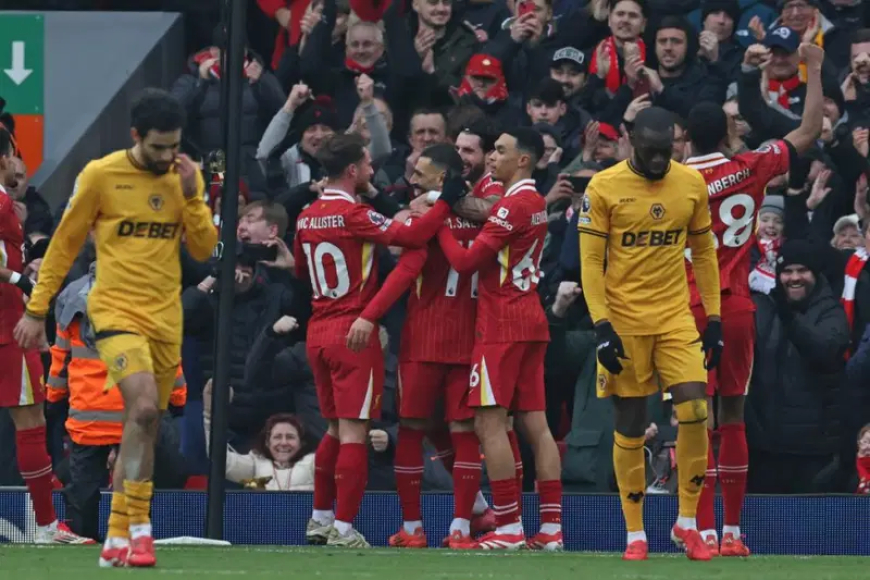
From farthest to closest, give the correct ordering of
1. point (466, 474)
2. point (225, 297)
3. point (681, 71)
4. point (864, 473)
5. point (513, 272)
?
point (681, 71)
point (864, 473)
point (225, 297)
point (466, 474)
point (513, 272)

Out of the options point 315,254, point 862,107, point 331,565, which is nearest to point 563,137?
point 862,107

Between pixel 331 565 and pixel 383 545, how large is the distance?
2922mm

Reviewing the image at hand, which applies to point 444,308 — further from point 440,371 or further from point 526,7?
point 526,7

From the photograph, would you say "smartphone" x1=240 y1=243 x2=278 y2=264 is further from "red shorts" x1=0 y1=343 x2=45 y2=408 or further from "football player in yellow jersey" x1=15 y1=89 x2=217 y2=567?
"football player in yellow jersey" x1=15 y1=89 x2=217 y2=567

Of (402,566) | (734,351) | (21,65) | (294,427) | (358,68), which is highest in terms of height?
(21,65)

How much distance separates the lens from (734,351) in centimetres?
1202

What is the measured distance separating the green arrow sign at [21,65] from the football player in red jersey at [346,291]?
5.60 metres

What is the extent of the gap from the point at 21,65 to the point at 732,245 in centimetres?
771

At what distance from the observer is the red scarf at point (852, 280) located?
14.4 meters

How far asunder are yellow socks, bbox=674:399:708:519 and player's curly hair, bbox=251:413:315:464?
370 cm

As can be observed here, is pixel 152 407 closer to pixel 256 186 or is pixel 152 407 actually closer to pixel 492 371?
pixel 492 371

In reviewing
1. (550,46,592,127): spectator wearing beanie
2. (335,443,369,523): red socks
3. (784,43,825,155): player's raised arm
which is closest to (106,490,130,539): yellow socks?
(335,443,369,523): red socks

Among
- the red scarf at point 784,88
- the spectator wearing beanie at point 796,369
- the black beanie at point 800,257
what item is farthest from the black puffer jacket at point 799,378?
the red scarf at point 784,88

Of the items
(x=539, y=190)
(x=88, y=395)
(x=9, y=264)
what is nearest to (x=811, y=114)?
(x=539, y=190)
